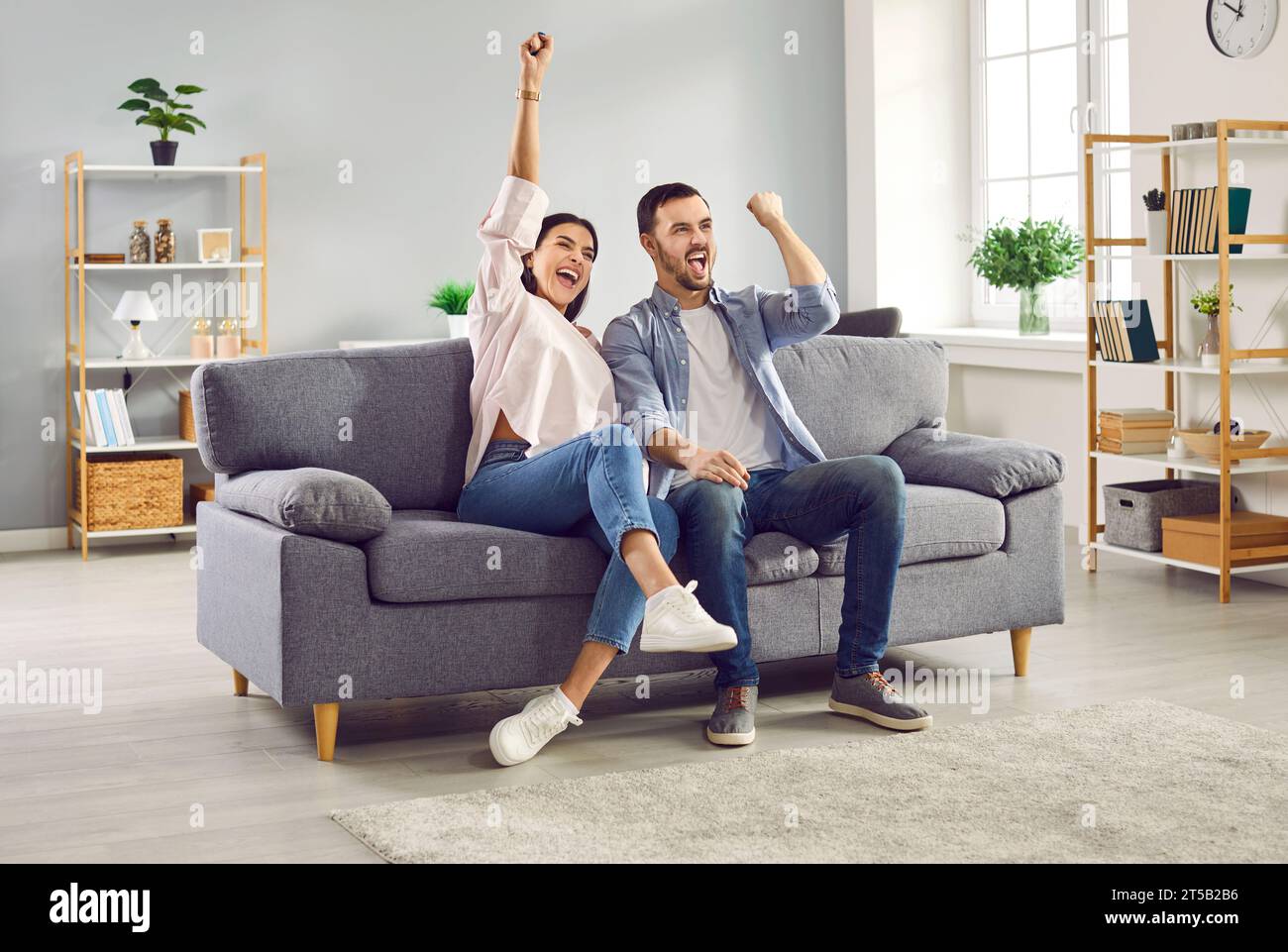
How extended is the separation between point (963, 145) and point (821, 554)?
12.9ft

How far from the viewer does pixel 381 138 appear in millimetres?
6227

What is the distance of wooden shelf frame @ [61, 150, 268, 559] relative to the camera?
558 cm

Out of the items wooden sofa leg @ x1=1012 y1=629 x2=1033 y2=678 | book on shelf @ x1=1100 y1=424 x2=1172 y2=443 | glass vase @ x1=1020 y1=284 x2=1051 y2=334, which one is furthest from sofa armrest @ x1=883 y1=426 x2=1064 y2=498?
glass vase @ x1=1020 y1=284 x2=1051 y2=334

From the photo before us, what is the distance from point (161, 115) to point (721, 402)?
10.2ft

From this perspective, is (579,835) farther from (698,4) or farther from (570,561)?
(698,4)

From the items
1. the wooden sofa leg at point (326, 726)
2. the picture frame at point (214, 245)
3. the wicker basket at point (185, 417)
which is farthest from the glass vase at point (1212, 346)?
the wicker basket at point (185, 417)

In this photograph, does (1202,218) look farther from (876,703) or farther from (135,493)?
(135,493)

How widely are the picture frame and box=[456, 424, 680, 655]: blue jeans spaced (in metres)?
2.91

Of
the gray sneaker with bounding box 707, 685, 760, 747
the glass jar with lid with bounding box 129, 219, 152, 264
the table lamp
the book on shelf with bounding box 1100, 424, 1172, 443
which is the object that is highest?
the glass jar with lid with bounding box 129, 219, 152, 264

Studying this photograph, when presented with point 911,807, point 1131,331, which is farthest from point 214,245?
point 911,807

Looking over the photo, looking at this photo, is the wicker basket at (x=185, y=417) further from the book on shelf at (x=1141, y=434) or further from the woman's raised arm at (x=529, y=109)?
the book on shelf at (x=1141, y=434)

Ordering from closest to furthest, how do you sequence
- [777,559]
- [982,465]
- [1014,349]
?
[777,559] → [982,465] → [1014,349]

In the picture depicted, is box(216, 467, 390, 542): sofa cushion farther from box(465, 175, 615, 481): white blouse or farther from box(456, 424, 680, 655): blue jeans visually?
box(465, 175, 615, 481): white blouse

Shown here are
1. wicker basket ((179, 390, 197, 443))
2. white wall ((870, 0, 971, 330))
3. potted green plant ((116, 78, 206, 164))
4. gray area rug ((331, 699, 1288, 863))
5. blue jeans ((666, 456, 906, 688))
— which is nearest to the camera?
gray area rug ((331, 699, 1288, 863))
